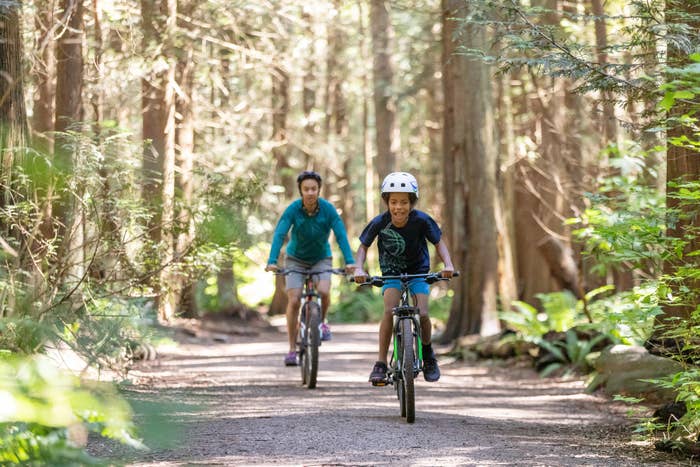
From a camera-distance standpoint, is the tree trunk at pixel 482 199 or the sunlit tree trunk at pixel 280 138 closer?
the tree trunk at pixel 482 199

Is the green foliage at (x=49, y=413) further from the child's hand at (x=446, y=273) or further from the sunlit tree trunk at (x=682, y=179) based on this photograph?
the sunlit tree trunk at (x=682, y=179)

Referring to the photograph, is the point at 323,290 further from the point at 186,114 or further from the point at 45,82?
the point at 186,114

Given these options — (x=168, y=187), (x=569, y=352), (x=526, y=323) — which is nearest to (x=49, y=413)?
(x=168, y=187)

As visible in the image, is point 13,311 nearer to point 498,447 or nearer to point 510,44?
point 498,447

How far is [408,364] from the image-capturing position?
28.4 ft

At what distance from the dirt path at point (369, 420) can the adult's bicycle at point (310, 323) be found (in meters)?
0.32

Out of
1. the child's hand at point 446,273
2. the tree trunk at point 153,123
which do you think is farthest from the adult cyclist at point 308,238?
the child's hand at point 446,273

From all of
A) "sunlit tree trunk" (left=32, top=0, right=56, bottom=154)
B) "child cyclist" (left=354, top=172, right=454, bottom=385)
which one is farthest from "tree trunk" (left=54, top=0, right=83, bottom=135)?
"child cyclist" (left=354, top=172, right=454, bottom=385)

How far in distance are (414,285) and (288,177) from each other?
80.8 feet

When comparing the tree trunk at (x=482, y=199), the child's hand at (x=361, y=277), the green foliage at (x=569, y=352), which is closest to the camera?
the child's hand at (x=361, y=277)

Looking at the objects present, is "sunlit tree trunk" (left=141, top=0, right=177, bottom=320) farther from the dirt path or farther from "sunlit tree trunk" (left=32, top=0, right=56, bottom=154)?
"sunlit tree trunk" (left=32, top=0, right=56, bottom=154)

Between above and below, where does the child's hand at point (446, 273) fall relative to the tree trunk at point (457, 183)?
below

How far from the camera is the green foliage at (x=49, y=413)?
379cm

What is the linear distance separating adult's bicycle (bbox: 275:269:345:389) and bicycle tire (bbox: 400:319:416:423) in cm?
246
